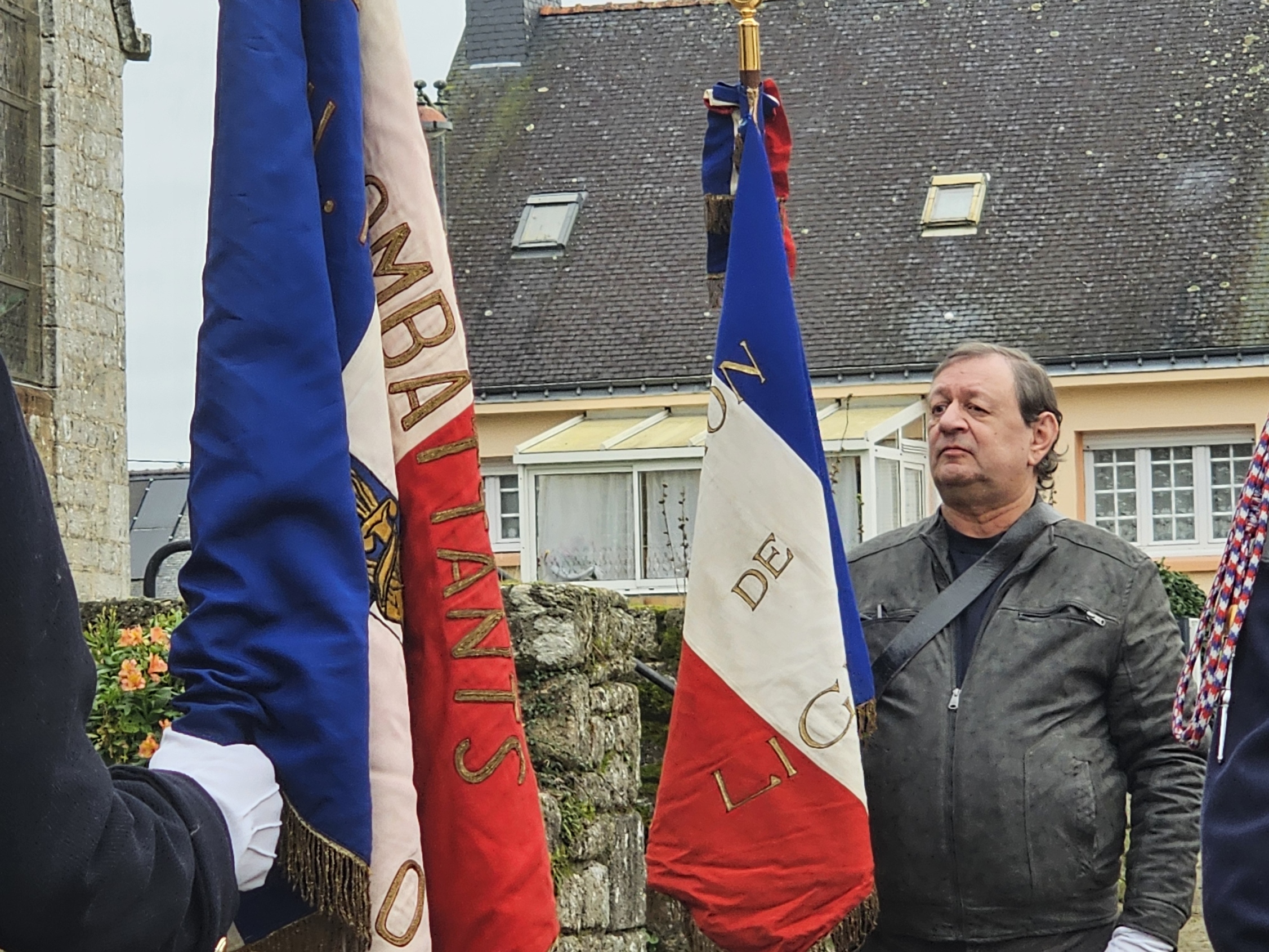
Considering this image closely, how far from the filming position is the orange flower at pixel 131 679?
3848 millimetres

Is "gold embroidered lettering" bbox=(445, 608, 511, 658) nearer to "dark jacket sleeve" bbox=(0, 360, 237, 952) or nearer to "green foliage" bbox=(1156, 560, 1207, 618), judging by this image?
"dark jacket sleeve" bbox=(0, 360, 237, 952)

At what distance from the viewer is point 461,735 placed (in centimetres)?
257

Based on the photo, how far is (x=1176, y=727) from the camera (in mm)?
2088

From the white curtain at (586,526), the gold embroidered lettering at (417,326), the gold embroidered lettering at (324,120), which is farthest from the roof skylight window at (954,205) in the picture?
the gold embroidered lettering at (324,120)

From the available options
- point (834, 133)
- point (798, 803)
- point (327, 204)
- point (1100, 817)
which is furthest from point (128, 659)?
point (834, 133)

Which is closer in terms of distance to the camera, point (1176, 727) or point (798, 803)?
point (1176, 727)

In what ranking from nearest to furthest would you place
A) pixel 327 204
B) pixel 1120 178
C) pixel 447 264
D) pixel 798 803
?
1. pixel 327 204
2. pixel 447 264
3. pixel 798 803
4. pixel 1120 178

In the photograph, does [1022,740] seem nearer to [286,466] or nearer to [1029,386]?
[1029,386]

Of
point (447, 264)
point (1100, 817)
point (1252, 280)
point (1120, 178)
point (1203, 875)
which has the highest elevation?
point (1120, 178)

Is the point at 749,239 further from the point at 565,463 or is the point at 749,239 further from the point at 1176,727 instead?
the point at 565,463

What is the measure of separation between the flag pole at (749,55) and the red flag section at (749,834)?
132 cm

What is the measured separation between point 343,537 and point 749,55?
2.29 m

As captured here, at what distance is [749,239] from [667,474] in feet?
51.8

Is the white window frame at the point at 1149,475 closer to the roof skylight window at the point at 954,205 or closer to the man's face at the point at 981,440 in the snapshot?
the roof skylight window at the point at 954,205
